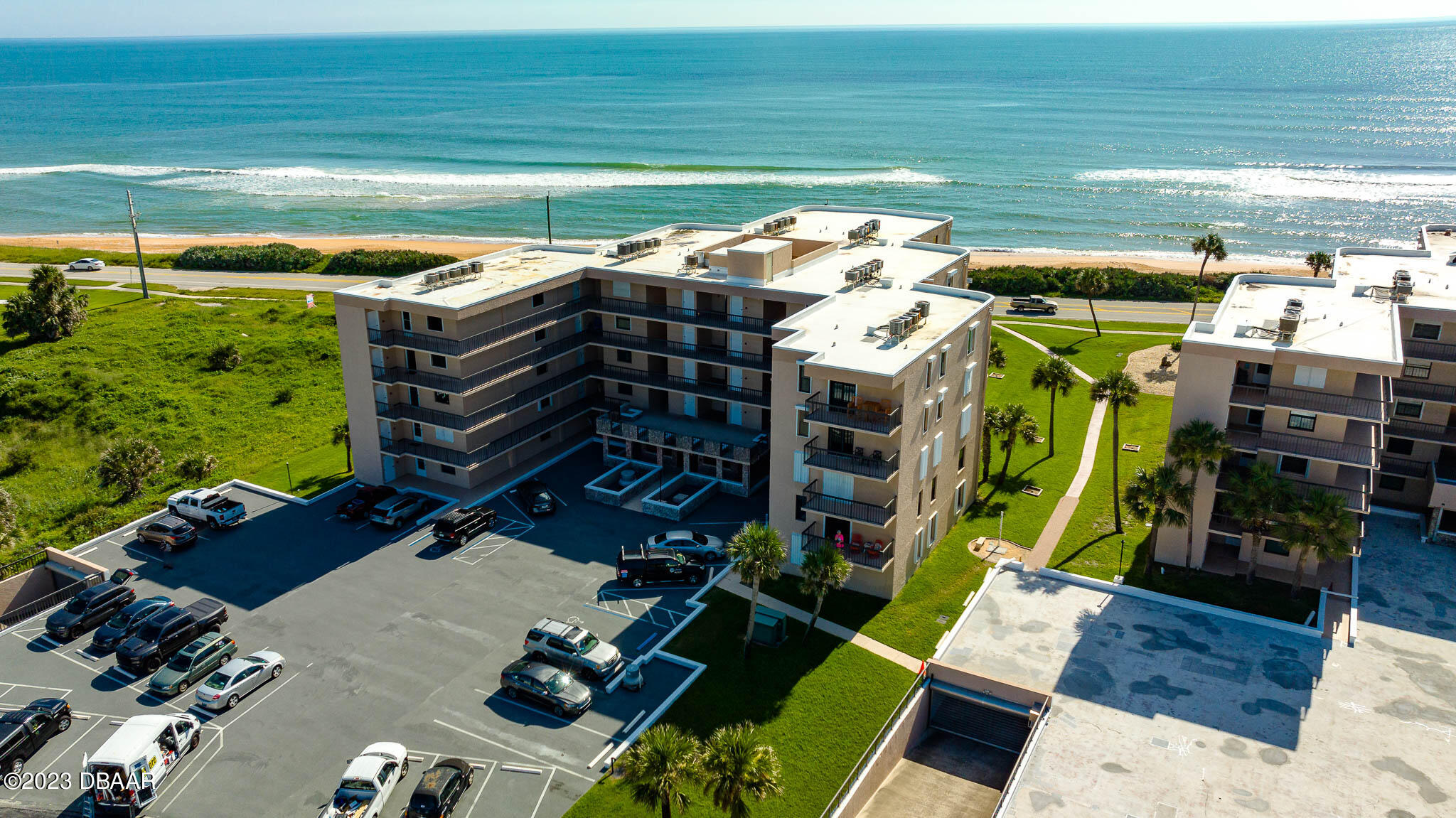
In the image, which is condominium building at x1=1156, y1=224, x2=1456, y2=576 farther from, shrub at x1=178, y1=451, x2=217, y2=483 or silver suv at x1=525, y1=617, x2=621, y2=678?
shrub at x1=178, y1=451, x2=217, y2=483

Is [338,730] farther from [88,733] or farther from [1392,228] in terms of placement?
[1392,228]

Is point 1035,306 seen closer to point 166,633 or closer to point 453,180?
point 166,633

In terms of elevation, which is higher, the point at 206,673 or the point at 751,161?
the point at 751,161

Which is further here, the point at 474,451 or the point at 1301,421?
the point at 474,451

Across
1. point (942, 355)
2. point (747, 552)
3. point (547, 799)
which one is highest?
point (942, 355)

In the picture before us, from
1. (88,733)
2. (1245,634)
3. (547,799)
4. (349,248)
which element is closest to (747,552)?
(547,799)

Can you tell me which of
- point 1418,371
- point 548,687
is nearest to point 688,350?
point 548,687

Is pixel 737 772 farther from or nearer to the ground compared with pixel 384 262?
nearer to the ground
